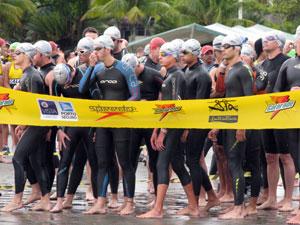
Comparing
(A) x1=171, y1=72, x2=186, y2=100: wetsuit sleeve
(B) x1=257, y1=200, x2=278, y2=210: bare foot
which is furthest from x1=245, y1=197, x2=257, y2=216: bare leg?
(A) x1=171, y1=72, x2=186, y2=100: wetsuit sleeve

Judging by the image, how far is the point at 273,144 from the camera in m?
11.7

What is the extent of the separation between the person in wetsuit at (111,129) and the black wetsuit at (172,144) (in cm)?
43

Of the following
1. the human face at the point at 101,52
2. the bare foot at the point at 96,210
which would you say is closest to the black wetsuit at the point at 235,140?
the human face at the point at 101,52

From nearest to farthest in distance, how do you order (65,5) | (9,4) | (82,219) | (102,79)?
(82,219) < (102,79) < (9,4) < (65,5)

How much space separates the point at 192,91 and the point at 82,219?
7.10 ft

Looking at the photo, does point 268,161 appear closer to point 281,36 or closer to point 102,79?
point 281,36

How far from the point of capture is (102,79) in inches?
444

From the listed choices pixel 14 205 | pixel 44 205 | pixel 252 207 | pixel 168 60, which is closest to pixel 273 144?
pixel 252 207

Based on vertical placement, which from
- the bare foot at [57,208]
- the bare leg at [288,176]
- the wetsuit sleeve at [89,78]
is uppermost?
the wetsuit sleeve at [89,78]

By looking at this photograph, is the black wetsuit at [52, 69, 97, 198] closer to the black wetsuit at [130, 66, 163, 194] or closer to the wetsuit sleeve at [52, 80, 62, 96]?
the wetsuit sleeve at [52, 80, 62, 96]

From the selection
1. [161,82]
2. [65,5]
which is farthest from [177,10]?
[161,82]

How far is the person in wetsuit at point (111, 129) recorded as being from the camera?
11.2 m

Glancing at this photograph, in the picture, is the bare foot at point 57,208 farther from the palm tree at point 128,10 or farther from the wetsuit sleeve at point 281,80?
the palm tree at point 128,10

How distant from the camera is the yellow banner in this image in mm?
10602
